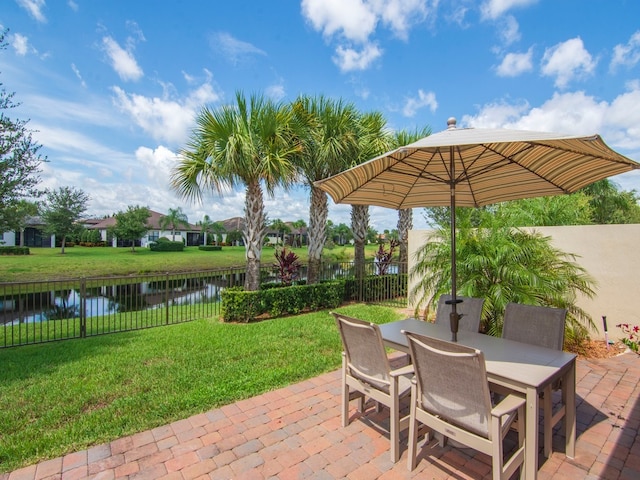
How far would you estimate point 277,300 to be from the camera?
287 inches

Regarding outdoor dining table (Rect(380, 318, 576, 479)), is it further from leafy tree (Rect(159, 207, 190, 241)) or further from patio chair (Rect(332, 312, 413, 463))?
leafy tree (Rect(159, 207, 190, 241))

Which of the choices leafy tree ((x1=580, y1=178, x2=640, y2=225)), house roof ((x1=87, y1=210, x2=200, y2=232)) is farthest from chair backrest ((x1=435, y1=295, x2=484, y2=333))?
house roof ((x1=87, y1=210, x2=200, y2=232))

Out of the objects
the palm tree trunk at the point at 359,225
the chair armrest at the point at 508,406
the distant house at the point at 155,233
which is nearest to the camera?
the chair armrest at the point at 508,406

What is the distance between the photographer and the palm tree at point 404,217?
32.2ft

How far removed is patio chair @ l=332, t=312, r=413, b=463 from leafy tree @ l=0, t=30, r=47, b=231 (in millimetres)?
9285

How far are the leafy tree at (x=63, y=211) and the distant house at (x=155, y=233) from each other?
517 inches

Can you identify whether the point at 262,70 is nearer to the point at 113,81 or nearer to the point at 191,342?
the point at 113,81

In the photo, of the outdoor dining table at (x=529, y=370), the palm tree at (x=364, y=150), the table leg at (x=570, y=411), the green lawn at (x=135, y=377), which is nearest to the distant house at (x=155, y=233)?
the palm tree at (x=364, y=150)

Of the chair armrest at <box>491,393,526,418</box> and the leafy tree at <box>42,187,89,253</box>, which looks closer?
the chair armrest at <box>491,393,526,418</box>

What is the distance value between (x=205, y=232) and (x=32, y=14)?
177 feet

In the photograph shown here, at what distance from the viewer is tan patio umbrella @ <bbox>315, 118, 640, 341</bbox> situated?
232 centimetres

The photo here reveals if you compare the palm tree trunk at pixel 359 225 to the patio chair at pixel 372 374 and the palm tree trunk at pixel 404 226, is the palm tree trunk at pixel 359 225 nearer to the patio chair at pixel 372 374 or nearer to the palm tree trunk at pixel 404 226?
the palm tree trunk at pixel 404 226

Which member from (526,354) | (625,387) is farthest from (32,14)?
(625,387)

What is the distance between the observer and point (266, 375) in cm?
390
